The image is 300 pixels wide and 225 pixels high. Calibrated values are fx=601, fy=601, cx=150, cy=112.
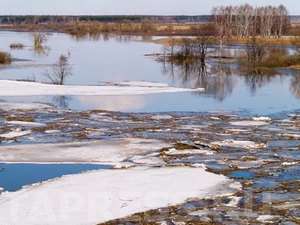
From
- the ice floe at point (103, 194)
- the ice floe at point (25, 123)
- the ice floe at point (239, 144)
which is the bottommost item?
the ice floe at point (25, 123)

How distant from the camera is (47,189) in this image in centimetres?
730

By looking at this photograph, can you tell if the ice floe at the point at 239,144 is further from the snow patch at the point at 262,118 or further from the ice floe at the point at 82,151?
the snow patch at the point at 262,118

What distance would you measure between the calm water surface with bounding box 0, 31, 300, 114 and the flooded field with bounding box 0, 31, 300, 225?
0.08 metres

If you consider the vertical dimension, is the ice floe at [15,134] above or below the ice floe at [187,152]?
below

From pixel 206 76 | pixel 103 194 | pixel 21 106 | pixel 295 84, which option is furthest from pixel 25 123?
pixel 206 76

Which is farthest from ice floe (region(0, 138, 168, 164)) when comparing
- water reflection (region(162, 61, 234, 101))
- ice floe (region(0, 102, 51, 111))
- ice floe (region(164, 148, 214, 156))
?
water reflection (region(162, 61, 234, 101))

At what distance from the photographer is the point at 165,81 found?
23281 millimetres

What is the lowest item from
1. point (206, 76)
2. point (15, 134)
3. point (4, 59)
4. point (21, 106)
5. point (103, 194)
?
point (206, 76)

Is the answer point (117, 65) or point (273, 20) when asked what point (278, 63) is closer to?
point (117, 65)

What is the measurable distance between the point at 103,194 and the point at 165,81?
16.4 metres

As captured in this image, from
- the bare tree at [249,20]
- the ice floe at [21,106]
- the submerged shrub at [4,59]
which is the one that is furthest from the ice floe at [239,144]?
the bare tree at [249,20]

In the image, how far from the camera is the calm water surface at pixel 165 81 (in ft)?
52.4

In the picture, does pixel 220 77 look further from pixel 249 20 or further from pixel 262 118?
pixel 249 20

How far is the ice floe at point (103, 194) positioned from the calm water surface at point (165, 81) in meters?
7.14
